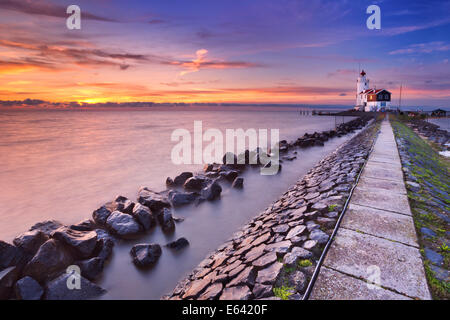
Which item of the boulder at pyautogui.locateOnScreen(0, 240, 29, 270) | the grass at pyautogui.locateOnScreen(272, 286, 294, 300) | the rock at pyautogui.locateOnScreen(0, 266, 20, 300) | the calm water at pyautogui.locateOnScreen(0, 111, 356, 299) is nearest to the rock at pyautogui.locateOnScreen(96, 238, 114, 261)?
the calm water at pyautogui.locateOnScreen(0, 111, 356, 299)

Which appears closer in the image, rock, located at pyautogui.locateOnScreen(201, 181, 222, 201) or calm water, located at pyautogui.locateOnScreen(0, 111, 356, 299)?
calm water, located at pyautogui.locateOnScreen(0, 111, 356, 299)

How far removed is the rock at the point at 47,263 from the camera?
444cm

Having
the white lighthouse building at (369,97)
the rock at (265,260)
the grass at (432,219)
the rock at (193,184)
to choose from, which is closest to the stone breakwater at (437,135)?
the grass at (432,219)

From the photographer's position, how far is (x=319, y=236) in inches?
160

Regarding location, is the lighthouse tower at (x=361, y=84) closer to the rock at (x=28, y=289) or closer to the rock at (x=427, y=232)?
the rock at (x=427, y=232)

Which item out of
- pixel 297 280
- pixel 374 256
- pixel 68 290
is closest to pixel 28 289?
pixel 68 290

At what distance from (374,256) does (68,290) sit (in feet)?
18.1

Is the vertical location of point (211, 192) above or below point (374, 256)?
below

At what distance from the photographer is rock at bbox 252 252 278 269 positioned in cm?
368

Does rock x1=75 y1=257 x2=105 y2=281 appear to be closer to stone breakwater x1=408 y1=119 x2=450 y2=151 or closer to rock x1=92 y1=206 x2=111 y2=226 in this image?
rock x1=92 y1=206 x2=111 y2=226

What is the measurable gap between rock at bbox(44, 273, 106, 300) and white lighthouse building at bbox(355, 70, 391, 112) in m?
79.3

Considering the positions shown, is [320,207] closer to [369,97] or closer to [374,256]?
[374,256]
